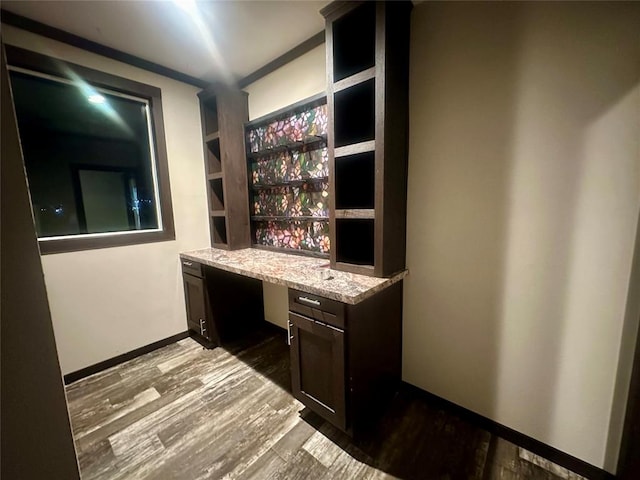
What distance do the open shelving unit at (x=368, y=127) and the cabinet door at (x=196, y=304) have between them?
133cm

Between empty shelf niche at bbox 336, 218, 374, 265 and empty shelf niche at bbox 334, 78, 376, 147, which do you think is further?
empty shelf niche at bbox 336, 218, 374, 265

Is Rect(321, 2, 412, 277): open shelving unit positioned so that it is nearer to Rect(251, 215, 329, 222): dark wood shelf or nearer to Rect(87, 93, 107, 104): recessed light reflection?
Rect(251, 215, 329, 222): dark wood shelf

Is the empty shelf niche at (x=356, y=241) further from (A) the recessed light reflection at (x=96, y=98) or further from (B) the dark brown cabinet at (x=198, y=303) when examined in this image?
(A) the recessed light reflection at (x=96, y=98)

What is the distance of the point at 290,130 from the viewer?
2.07 m

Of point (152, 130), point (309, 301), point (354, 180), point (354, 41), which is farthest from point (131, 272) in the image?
point (354, 41)

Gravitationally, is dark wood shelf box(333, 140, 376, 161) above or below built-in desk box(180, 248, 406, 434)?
above

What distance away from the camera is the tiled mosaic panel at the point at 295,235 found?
6.62ft

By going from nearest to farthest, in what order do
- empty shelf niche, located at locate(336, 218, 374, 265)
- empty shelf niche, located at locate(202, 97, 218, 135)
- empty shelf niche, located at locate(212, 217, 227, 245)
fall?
empty shelf niche, located at locate(336, 218, 374, 265), empty shelf niche, located at locate(202, 97, 218, 135), empty shelf niche, located at locate(212, 217, 227, 245)

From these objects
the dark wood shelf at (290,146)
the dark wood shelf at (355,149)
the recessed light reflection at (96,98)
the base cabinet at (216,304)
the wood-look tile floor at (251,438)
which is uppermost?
the recessed light reflection at (96,98)

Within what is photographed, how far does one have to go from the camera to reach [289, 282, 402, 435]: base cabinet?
4.20 ft

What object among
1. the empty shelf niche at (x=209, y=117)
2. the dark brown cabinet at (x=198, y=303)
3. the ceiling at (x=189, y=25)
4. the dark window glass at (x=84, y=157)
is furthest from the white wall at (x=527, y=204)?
the dark window glass at (x=84, y=157)

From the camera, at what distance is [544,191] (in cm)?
118

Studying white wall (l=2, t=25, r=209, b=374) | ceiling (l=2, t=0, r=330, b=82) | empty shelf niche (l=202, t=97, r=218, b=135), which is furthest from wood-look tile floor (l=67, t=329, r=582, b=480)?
ceiling (l=2, t=0, r=330, b=82)

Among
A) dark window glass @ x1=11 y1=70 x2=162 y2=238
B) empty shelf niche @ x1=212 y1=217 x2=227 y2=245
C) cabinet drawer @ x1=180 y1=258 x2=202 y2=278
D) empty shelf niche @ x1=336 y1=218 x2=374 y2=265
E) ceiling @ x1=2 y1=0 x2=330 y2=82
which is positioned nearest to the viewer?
ceiling @ x1=2 y1=0 x2=330 y2=82
